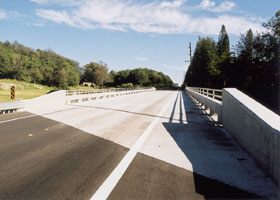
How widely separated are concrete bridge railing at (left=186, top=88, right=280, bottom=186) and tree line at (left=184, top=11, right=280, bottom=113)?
37.2 metres

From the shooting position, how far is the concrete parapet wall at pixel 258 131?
12.7 ft

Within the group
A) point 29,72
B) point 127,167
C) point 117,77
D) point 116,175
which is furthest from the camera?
point 117,77

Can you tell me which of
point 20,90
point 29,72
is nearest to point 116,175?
point 20,90

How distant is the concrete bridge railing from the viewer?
12.7 ft

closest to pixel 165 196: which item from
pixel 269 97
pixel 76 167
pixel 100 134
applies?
pixel 76 167

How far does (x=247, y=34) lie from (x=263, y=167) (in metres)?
68.9

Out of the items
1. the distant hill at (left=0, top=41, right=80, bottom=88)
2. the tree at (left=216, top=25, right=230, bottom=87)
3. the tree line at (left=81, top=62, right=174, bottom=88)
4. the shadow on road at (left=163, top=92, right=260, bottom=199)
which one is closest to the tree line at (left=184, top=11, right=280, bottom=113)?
the tree at (left=216, top=25, right=230, bottom=87)

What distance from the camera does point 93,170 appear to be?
14.2ft

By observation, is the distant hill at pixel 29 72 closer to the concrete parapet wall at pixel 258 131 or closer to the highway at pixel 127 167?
the highway at pixel 127 167

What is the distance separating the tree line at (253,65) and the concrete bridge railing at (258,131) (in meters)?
37.2

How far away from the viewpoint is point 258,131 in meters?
4.67

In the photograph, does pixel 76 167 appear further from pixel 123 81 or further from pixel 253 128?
pixel 123 81

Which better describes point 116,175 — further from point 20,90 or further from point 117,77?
point 117,77

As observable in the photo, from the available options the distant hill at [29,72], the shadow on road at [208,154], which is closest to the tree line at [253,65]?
the shadow on road at [208,154]
